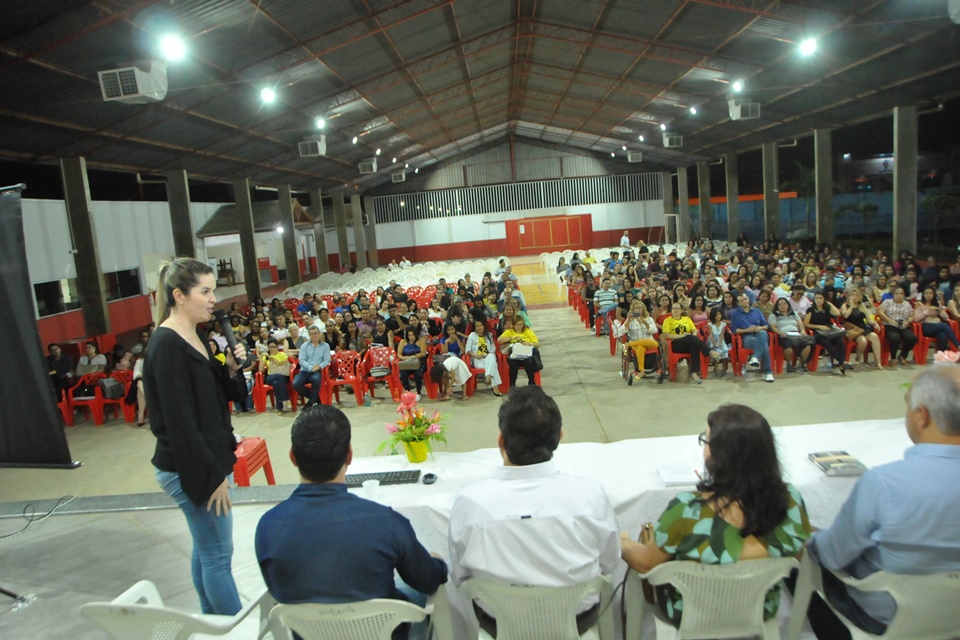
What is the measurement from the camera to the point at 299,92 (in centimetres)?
1199

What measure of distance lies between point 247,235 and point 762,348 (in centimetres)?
1428

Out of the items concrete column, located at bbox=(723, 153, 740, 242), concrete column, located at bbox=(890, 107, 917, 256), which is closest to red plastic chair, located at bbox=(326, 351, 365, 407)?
concrete column, located at bbox=(890, 107, 917, 256)

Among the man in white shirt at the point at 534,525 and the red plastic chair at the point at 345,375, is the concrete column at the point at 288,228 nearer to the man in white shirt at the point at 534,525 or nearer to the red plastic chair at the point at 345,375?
the red plastic chair at the point at 345,375

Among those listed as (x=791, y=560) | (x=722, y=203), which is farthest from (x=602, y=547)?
(x=722, y=203)

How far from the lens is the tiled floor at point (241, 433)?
318cm

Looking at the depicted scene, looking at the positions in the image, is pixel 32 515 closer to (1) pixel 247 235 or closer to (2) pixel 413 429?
(2) pixel 413 429

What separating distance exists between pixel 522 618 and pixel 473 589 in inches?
6.2

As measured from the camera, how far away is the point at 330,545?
174 cm

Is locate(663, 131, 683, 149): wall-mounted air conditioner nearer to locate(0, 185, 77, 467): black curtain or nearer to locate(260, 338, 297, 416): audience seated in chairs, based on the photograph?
locate(260, 338, 297, 416): audience seated in chairs

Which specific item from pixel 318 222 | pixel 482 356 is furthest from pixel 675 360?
pixel 318 222

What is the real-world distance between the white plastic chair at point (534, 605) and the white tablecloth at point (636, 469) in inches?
19.9

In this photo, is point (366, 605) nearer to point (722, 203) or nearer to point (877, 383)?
point (877, 383)

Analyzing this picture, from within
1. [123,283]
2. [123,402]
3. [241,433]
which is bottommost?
[241,433]

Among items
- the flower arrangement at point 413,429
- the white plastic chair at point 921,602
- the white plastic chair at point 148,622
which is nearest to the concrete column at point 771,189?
the flower arrangement at point 413,429
